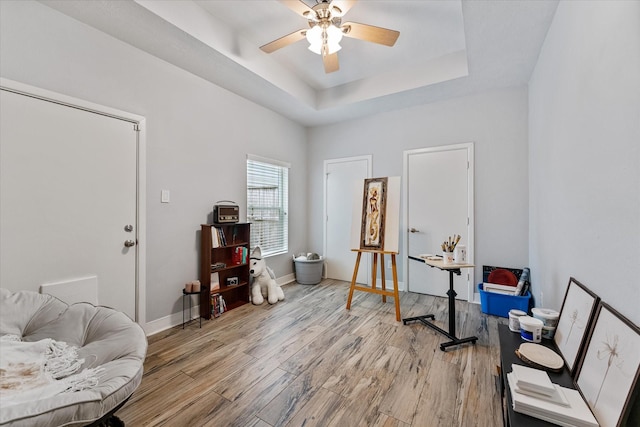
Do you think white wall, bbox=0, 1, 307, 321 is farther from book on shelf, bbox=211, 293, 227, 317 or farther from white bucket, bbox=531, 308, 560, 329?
white bucket, bbox=531, 308, 560, 329

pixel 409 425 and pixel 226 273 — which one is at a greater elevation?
pixel 226 273

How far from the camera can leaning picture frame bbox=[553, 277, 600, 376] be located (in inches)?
48.8

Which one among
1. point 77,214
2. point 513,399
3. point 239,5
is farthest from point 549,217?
point 77,214

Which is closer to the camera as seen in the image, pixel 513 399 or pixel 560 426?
pixel 560 426

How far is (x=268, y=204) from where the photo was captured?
415 cm

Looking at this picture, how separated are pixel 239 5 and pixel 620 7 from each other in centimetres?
259

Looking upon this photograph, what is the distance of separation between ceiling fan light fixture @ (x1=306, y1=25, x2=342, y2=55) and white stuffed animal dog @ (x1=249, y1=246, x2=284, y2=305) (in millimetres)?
2551

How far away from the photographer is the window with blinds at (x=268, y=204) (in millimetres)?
3846

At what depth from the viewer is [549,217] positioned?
2.17 meters

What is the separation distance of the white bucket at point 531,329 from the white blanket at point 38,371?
89.0 inches

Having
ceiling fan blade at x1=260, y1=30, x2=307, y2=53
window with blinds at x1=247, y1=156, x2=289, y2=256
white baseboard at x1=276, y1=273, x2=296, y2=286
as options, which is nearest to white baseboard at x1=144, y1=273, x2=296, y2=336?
window with blinds at x1=247, y1=156, x2=289, y2=256

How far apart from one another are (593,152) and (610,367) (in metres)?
0.99

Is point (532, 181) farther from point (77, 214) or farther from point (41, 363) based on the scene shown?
→ point (77, 214)

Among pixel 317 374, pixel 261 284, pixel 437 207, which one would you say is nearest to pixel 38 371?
pixel 317 374
